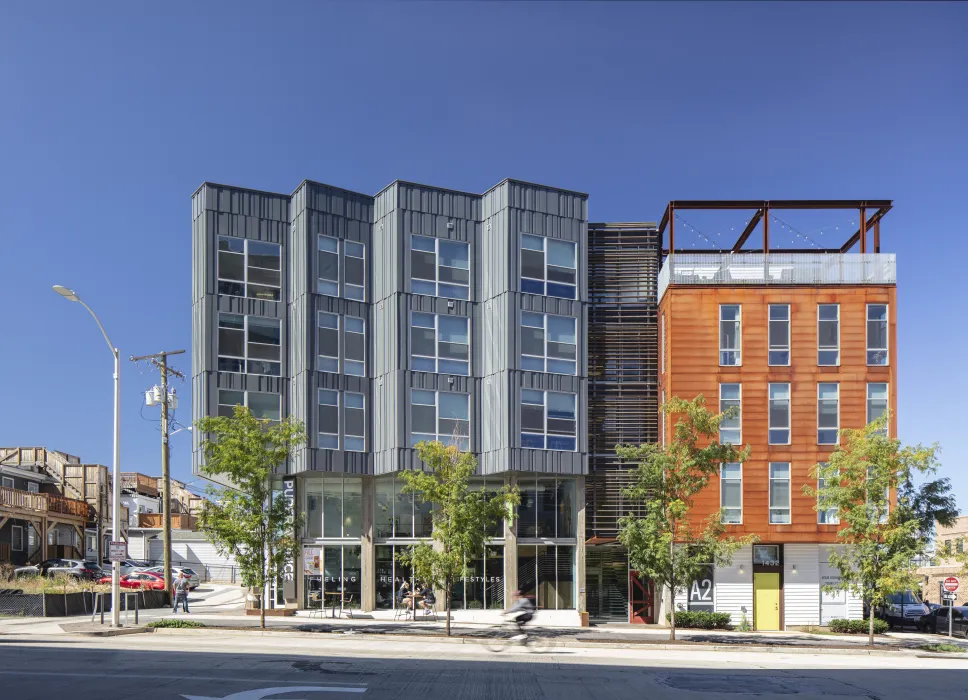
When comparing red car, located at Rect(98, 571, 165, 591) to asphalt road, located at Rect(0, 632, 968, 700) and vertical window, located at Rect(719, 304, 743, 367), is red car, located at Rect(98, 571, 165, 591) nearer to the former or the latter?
asphalt road, located at Rect(0, 632, 968, 700)

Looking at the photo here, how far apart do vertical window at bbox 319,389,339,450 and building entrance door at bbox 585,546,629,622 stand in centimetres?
1213

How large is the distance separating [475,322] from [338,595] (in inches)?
502

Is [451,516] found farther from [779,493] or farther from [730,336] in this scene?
[730,336]

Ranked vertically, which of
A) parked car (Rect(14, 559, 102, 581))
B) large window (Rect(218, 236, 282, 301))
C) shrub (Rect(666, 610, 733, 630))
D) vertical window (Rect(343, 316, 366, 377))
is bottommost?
parked car (Rect(14, 559, 102, 581))

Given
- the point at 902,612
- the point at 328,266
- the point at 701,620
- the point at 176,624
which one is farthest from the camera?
the point at 902,612

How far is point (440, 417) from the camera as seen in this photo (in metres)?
39.2

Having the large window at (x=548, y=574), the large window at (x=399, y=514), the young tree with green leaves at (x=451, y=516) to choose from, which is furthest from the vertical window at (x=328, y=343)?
the large window at (x=548, y=574)

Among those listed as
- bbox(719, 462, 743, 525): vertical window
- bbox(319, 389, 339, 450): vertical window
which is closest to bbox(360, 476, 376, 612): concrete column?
bbox(319, 389, 339, 450): vertical window

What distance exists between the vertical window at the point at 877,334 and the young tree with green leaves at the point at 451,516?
58.7 feet

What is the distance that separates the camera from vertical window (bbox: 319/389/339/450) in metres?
38.4

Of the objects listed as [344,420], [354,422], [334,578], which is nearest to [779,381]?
[354,422]

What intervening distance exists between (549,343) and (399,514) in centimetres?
961

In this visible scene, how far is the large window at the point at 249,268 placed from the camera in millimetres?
38562

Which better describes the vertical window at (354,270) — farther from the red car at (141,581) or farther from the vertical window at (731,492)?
the red car at (141,581)
